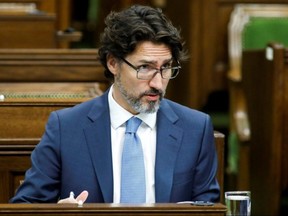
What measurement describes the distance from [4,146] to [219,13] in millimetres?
3576

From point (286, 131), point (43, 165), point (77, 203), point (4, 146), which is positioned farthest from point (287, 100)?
point (77, 203)

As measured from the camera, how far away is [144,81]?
3.19 metres

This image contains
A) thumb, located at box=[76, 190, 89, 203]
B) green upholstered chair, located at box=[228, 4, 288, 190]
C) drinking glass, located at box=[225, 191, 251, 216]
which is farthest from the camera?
green upholstered chair, located at box=[228, 4, 288, 190]

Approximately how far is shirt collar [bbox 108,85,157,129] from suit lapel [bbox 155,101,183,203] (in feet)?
0.09

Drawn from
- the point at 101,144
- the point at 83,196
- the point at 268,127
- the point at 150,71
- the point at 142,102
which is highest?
the point at 150,71

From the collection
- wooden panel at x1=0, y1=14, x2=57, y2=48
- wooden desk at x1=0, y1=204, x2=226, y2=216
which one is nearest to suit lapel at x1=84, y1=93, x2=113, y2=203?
wooden desk at x1=0, y1=204, x2=226, y2=216

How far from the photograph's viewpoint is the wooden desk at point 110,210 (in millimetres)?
2670

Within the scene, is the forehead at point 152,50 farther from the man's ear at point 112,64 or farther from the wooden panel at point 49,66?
the wooden panel at point 49,66

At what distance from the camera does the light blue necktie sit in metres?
3.21

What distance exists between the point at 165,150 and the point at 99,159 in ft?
0.73

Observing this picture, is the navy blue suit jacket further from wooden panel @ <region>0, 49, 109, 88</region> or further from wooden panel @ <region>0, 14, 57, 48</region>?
wooden panel @ <region>0, 14, 57, 48</region>

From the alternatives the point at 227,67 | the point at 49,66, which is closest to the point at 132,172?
the point at 49,66

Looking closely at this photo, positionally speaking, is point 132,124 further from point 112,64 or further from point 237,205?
point 237,205

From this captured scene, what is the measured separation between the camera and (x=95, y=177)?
10.6ft
